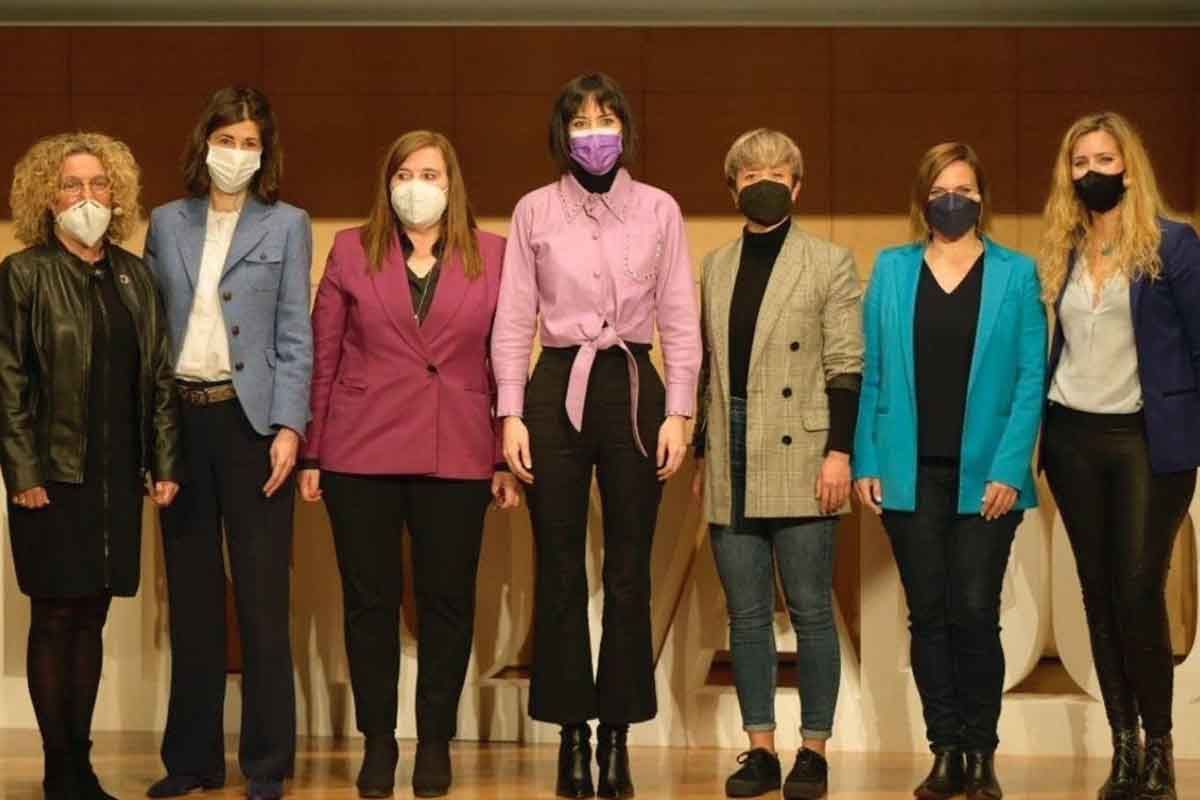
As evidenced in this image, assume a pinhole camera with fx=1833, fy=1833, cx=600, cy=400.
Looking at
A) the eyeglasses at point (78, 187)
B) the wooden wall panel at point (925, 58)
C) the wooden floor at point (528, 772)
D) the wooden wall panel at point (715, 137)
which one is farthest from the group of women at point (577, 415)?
the wooden wall panel at point (925, 58)

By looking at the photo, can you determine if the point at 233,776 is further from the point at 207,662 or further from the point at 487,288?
the point at 487,288

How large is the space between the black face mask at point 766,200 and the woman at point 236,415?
111cm

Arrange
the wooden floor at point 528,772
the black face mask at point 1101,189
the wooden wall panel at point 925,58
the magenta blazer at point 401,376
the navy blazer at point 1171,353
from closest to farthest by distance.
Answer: the navy blazer at point 1171,353 < the black face mask at point 1101,189 < the magenta blazer at point 401,376 < the wooden floor at point 528,772 < the wooden wall panel at point 925,58

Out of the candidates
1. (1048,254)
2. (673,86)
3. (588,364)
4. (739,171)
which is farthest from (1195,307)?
(673,86)

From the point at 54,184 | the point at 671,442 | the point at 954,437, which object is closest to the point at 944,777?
the point at 954,437

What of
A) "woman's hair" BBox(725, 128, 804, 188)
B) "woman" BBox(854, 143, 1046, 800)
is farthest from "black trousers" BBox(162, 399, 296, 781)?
"woman" BBox(854, 143, 1046, 800)

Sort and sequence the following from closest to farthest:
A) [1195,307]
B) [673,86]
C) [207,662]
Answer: [1195,307] → [207,662] → [673,86]

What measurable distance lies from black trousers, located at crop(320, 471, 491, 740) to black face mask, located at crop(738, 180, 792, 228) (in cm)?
93

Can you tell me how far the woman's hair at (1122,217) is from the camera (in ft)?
14.1

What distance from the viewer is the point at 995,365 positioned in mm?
4363

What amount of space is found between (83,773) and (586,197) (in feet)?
6.00

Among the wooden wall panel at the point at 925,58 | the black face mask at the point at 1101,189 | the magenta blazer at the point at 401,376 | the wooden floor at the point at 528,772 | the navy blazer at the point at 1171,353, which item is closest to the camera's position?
the navy blazer at the point at 1171,353

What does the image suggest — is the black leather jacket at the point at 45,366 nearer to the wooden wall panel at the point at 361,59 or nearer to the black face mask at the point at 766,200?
the black face mask at the point at 766,200

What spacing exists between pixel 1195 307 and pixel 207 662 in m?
2.54
